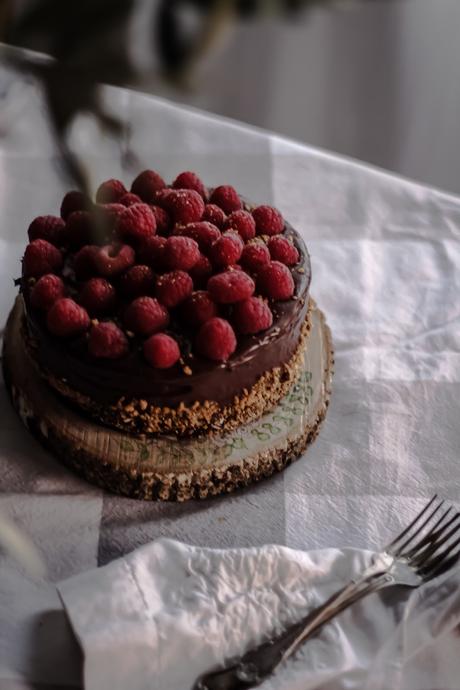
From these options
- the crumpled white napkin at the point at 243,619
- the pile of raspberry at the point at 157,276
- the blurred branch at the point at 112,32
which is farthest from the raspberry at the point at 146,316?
the blurred branch at the point at 112,32

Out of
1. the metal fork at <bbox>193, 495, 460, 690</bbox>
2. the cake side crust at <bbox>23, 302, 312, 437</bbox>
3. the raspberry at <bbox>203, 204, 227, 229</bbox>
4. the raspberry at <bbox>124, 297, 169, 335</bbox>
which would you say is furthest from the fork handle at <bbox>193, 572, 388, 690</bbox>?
the raspberry at <bbox>203, 204, 227, 229</bbox>

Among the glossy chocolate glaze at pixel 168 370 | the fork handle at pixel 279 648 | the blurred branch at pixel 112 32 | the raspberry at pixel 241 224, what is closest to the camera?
the blurred branch at pixel 112 32

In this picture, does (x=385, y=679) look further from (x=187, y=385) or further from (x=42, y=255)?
(x=42, y=255)

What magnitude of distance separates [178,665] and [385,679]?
0.66 feet

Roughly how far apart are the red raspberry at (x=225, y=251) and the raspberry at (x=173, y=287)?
0.04 metres

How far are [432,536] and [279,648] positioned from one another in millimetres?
220

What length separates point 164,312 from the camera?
0.93 metres

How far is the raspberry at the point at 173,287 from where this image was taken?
931 millimetres

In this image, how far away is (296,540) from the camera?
39.1 inches

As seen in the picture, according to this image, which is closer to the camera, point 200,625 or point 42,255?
point 200,625

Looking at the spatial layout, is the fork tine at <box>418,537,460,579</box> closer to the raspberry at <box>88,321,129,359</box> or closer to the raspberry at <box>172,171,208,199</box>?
the raspberry at <box>88,321,129,359</box>

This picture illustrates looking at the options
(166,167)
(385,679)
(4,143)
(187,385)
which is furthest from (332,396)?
(4,143)

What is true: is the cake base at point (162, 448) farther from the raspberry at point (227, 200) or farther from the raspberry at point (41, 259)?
the raspberry at point (227, 200)

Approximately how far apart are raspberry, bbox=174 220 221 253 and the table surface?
0.37 ft
